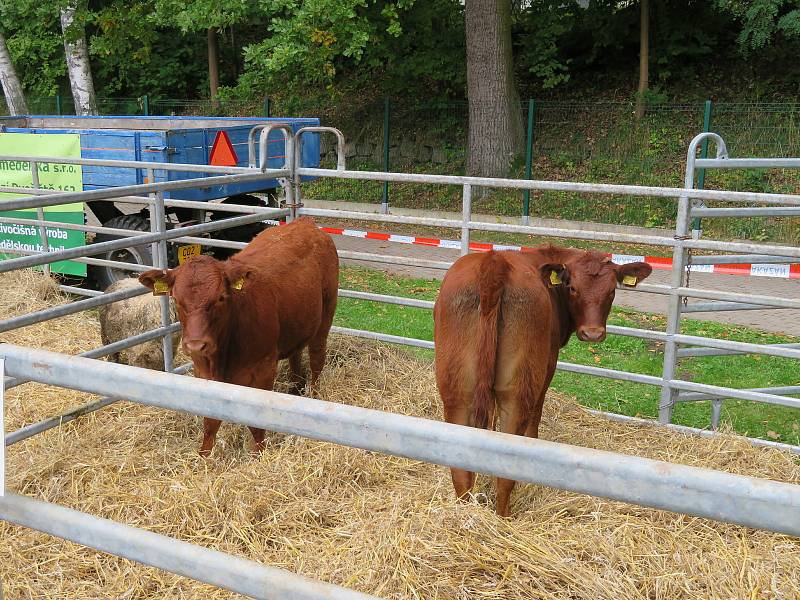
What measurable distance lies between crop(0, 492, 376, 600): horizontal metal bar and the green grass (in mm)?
4826

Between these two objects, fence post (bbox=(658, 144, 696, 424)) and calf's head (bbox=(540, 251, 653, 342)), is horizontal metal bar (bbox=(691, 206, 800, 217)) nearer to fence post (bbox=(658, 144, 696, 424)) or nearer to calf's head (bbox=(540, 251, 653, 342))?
fence post (bbox=(658, 144, 696, 424))

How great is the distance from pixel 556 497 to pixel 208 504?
1756mm

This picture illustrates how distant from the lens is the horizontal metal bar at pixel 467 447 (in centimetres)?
118

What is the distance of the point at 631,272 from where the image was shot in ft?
14.4

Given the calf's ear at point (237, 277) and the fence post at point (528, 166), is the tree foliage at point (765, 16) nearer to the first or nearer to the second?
the fence post at point (528, 166)

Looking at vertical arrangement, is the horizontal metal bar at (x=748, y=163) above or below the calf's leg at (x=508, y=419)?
above

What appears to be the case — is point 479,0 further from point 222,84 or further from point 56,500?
point 56,500

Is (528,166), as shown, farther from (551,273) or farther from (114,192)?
(114,192)

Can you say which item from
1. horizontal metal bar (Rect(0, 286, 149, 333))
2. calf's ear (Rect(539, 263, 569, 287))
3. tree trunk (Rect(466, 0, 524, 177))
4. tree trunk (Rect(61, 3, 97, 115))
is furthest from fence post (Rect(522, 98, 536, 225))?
tree trunk (Rect(61, 3, 97, 115))

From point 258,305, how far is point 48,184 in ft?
18.9

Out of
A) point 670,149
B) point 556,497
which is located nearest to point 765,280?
point 670,149

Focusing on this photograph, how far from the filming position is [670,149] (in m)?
14.7

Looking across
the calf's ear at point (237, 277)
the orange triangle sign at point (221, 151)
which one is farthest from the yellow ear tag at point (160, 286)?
the orange triangle sign at point (221, 151)

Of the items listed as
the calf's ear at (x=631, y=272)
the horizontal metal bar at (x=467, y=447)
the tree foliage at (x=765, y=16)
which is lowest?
the calf's ear at (x=631, y=272)
